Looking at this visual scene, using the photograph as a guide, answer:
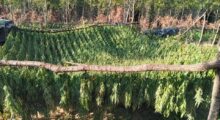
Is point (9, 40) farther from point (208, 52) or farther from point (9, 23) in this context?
point (208, 52)

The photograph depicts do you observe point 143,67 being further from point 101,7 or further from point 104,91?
point 101,7

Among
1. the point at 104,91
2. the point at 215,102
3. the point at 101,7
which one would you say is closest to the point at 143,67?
the point at 215,102

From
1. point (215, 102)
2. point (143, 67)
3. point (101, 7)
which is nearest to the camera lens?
point (215, 102)

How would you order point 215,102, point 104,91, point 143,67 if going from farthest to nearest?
point 104,91
point 143,67
point 215,102

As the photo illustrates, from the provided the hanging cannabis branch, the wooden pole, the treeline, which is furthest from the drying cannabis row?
the treeline

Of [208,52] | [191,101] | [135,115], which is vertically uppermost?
[208,52]

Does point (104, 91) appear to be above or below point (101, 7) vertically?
below

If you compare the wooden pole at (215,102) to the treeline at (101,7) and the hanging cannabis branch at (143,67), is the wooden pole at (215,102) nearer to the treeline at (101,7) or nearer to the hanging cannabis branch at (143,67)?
the hanging cannabis branch at (143,67)

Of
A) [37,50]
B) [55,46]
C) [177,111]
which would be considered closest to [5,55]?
[37,50]

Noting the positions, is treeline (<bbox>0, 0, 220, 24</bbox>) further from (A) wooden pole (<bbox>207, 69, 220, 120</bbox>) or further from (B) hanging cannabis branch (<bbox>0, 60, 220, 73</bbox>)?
(A) wooden pole (<bbox>207, 69, 220, 120</bbox>)

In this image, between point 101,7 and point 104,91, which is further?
point 101,7

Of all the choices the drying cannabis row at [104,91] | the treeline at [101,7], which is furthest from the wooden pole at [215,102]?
the treeline at [101,7]
